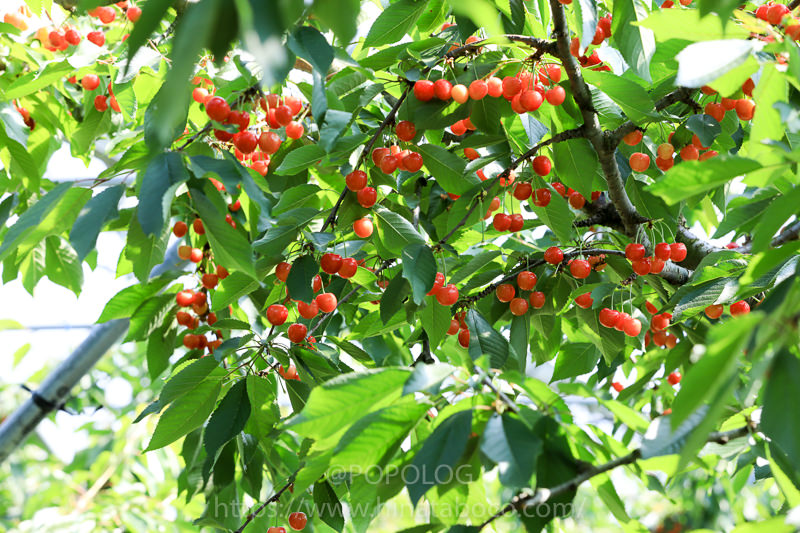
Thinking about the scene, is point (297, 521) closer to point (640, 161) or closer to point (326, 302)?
point (326, 302)

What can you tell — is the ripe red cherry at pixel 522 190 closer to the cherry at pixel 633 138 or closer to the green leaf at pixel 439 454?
the cherry at pixel 633 138

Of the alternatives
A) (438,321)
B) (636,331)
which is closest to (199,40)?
(438,321)

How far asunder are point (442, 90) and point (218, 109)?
45cm

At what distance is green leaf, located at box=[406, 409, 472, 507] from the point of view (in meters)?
0.79

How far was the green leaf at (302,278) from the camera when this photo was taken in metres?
1.32

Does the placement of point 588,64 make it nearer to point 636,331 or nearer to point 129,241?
point 636,331

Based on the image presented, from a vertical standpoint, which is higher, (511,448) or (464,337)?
(511,448)

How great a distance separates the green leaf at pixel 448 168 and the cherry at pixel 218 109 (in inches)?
16.5

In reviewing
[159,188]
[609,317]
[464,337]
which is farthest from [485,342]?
[159,188]

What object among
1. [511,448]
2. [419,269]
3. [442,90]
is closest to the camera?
[511,448]

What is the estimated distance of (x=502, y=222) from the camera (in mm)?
1676

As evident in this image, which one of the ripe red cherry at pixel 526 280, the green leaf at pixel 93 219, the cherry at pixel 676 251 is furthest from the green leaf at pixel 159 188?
the cherry at pixel 676 251

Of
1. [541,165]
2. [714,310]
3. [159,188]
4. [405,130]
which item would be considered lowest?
[714,310]

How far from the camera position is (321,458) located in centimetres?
97
